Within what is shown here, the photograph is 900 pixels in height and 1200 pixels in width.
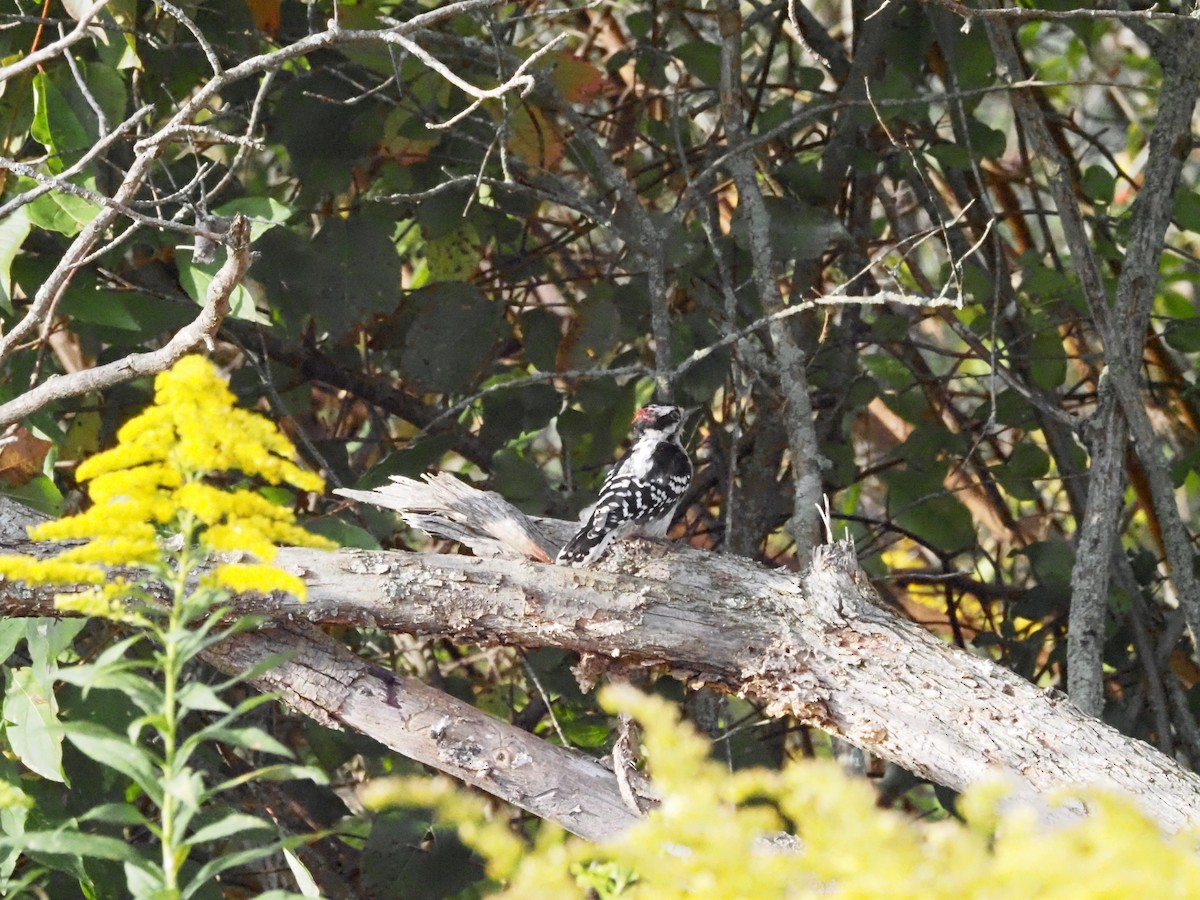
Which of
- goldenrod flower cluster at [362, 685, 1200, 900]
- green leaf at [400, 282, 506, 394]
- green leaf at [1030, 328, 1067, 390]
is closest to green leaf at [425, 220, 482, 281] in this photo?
green leaf at [400, 282, 506, 394]

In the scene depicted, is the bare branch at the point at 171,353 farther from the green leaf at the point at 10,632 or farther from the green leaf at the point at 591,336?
the green leaf at the point at 591,336

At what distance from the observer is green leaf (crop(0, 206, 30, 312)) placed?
300cm

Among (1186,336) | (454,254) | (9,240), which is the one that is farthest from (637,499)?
(9,240)

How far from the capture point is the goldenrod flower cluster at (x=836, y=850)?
111 cm

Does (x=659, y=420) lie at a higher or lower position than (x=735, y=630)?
higher

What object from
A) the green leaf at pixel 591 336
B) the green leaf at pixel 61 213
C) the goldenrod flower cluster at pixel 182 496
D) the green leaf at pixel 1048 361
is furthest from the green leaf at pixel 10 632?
the green leaf at pixel 1048 361

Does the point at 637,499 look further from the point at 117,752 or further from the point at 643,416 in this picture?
the point at 117,752

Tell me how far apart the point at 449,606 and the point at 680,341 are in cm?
200

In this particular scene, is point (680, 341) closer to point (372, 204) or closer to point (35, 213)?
point (372, 204)

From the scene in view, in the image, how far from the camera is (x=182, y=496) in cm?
144

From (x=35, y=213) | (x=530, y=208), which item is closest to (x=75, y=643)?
(x=35, y=213)

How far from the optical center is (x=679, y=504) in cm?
514

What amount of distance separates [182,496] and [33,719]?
1.72m

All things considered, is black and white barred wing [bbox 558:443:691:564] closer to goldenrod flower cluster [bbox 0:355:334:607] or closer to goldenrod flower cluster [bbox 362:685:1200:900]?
goldenrod flower cluster [bbox 0:355:334:607]
